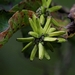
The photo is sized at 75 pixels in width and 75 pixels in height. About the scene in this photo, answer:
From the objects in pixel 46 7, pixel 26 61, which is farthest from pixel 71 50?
pixel 46 7

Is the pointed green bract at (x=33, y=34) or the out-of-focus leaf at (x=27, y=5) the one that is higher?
the out-of-focus leaf at (x=27, y=5)

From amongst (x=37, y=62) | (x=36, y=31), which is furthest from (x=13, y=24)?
(x=37, y=62)

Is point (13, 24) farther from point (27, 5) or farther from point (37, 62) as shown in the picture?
point (37, 62)

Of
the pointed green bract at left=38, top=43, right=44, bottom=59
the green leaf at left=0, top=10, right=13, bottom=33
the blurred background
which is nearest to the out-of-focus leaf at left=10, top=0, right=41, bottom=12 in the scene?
the green leaf at left=0, top=10, right=13, bottom=33

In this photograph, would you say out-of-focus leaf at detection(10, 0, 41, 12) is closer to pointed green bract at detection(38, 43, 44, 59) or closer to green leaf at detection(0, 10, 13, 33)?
green leaf at detection(0, 10, 13, 33)

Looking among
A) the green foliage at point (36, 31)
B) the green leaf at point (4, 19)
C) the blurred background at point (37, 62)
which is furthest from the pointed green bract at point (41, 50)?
the blurred background at point (37, 62)

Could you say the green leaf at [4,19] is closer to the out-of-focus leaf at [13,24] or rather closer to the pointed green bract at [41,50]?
the out-of-focus leaf at [13,24]
